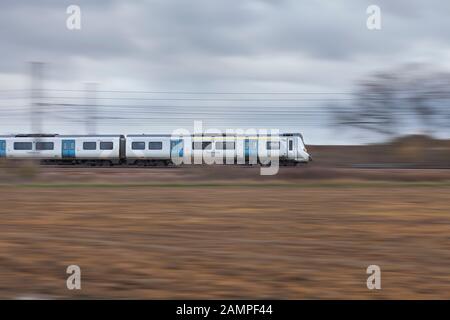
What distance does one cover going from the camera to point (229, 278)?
879cm

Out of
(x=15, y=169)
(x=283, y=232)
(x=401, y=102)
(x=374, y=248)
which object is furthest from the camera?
(x=401, y=102)

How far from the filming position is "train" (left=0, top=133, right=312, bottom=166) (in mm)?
44969

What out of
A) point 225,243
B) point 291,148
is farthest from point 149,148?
point 225,243

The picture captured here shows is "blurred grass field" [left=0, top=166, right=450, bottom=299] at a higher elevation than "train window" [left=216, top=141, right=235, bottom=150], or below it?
below

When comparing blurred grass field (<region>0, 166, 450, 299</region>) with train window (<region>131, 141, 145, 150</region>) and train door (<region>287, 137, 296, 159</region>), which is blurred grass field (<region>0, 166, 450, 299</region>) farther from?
train window (<region>131, 141, 145, 150</region>)

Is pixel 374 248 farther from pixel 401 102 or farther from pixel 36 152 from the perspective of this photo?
pixel 36 152

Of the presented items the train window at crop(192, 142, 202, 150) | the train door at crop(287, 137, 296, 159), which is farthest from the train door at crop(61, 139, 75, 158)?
the train door at crop(287, 137, 296, 159)

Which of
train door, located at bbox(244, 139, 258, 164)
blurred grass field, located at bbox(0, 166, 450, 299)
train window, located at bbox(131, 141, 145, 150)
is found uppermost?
train window, located at bbox(131, 141, 145, 150)

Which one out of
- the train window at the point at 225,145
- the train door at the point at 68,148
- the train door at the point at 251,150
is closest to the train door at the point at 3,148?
the train door at the point at 68,148

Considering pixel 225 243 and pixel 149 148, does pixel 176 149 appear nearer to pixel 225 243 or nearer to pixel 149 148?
pixel 149 148

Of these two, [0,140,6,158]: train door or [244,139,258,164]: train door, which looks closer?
[244,139,258,164]: train door
